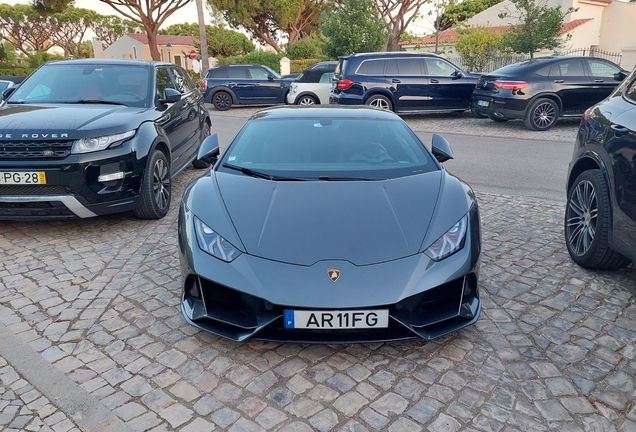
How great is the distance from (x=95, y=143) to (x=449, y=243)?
361 cm

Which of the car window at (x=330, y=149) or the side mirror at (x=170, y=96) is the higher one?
the side mirror at (x=170, y=96)

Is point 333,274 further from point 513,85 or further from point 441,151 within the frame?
point 513,85

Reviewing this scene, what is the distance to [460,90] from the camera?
46.9 ft

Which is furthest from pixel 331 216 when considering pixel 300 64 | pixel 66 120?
pixel 300 64

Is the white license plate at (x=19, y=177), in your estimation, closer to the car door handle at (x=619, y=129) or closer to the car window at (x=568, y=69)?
the car door handle at (x=619, y=129)

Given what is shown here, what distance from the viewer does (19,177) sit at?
15.3ft

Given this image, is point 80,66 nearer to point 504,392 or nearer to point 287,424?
point 287,424

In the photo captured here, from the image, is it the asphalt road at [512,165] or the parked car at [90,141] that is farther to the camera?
the asphalt road at [512,165]

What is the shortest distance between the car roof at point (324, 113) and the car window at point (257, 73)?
49.8ft

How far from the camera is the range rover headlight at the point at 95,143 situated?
4.83 meters

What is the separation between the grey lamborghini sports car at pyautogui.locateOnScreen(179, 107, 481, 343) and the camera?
270cm

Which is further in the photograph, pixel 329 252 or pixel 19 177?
pixel 19 177

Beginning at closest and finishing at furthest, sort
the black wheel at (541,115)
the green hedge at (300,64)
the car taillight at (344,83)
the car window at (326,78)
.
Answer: the black wheel at (541,115)
the car taillight at (344,83)
the car window at (326,78)
the green hedge at (300,64)

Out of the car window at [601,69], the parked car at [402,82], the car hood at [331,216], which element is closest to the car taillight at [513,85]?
the car window at [601,69]
